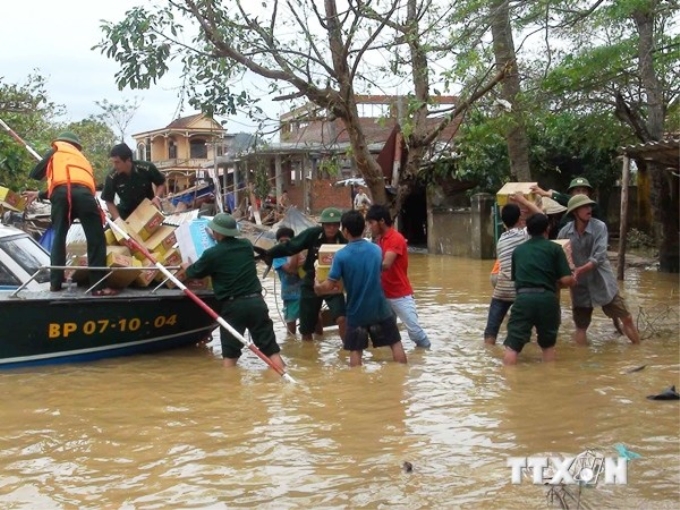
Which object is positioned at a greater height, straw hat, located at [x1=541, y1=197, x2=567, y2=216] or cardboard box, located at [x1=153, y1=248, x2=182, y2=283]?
straw hat, located at [x1=541, y1=197, x2=567, y2=216]

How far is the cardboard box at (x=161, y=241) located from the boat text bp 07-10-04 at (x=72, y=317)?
0.43m

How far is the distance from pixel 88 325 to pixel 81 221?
1016mm

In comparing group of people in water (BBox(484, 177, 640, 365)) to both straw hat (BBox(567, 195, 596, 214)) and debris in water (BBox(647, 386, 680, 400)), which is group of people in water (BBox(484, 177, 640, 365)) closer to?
straw hat (BBox(567, 195, 596, 214))

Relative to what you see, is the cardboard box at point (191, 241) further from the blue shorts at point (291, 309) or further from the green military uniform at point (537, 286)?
the green military uniform at point (537, 286)

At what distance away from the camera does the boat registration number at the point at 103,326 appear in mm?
8461

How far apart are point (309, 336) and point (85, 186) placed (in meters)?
3.06

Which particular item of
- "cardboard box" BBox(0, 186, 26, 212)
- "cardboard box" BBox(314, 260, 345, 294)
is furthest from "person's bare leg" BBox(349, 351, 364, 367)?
"cardboard box" BBox(0, 186, 26, 212)

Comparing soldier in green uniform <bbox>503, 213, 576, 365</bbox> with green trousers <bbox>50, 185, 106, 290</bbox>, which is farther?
green trousers <bbox>50, 185, 106, 290</bbox>

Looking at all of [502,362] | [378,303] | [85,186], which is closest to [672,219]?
[502,362]

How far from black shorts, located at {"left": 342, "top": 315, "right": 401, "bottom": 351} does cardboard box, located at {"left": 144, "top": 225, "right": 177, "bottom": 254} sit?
225 cm

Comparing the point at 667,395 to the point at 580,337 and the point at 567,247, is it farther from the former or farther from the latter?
the point at 580,337

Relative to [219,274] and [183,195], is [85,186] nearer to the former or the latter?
[219,274]

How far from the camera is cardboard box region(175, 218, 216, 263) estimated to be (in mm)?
9023

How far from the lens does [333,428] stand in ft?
21.0
